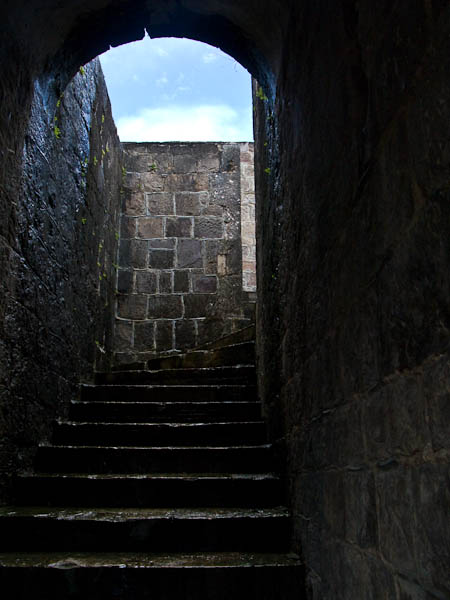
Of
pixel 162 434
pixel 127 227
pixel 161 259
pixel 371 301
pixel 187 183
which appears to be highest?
pixel 187 183

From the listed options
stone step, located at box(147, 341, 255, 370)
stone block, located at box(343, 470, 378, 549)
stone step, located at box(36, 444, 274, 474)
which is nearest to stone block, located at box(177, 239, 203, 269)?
stone step, located at box(147, 341, 255, 370)

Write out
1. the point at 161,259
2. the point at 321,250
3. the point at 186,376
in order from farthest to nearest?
the point at 161,259 → the point at 186,376 → the point at 321,250

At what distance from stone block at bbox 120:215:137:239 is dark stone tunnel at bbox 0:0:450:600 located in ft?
7.49

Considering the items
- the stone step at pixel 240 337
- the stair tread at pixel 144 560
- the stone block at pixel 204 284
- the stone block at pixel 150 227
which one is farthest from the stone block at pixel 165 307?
the stair tread at pixel 144 560

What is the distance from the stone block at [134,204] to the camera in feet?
21.1

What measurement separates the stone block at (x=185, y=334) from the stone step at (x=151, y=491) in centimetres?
343

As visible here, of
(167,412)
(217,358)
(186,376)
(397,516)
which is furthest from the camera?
(217,358)

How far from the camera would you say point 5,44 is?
7.96 feet

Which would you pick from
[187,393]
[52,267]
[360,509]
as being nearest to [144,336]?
[187,393]

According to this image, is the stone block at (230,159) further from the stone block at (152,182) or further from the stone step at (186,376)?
the stone step at (186,376)

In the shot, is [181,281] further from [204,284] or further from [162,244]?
[162,244]

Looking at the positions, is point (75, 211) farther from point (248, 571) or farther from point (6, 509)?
point (248, 571)

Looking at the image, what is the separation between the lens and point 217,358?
181 inches

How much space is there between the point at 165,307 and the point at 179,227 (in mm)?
1043
